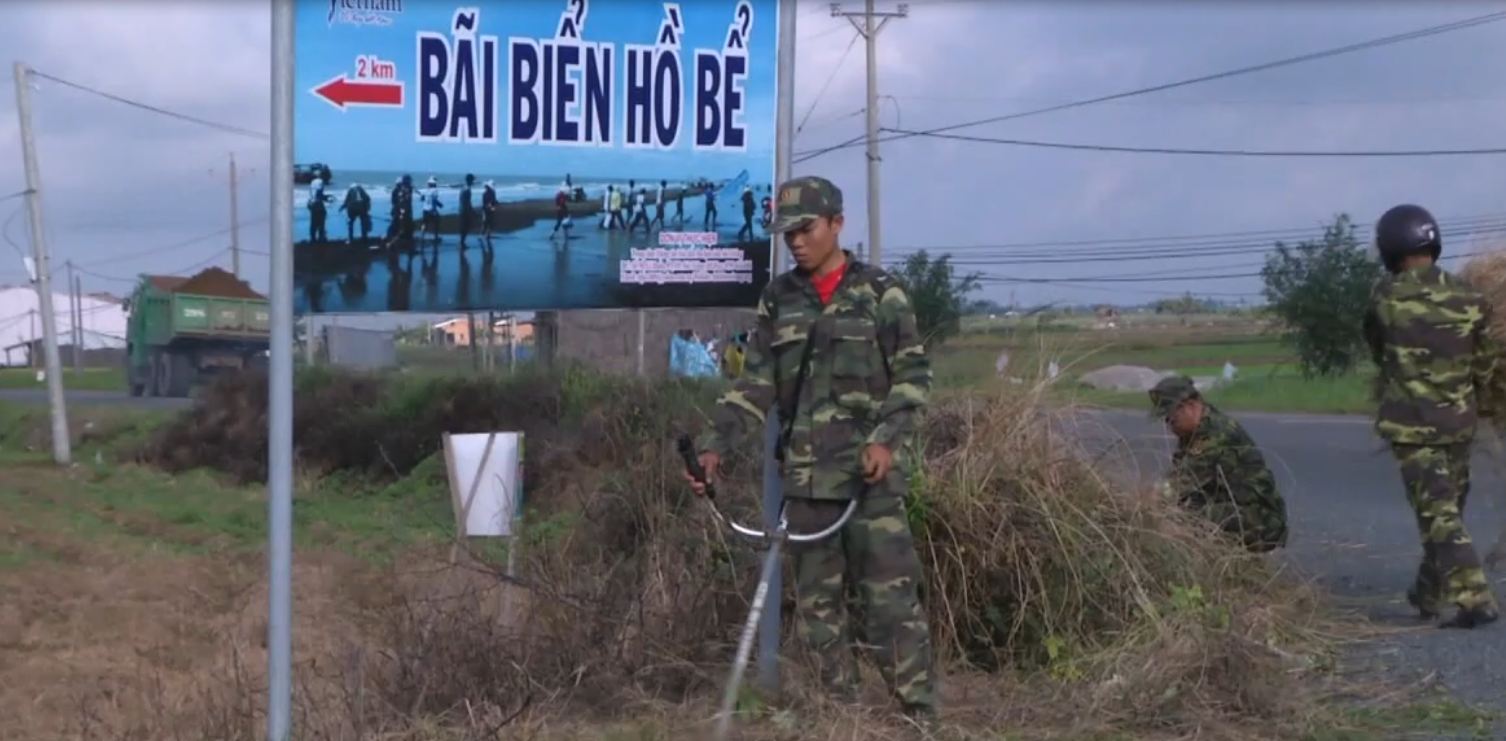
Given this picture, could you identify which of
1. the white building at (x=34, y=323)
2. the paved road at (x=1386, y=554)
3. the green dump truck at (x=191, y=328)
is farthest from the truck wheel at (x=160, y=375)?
the white building at (x=34, y=323)

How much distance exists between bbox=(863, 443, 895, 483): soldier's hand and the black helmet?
111 inches

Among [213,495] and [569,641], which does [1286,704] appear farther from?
[213,495]

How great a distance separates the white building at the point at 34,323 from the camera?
288ft

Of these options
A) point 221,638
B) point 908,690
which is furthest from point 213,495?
point 908,690

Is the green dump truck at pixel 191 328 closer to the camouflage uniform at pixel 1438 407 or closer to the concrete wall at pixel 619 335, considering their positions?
the concrete wall at pixel 619 335

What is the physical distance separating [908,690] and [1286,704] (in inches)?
48.8

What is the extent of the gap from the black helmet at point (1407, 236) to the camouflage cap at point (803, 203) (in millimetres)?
2715

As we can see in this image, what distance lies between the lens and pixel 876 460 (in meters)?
5.51

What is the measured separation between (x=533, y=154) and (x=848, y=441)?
6.07ft

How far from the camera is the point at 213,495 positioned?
2122 centimetres

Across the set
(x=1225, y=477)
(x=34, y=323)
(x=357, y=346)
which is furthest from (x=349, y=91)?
(x=34, y=323)

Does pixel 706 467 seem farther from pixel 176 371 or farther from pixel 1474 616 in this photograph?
pixel 176 371

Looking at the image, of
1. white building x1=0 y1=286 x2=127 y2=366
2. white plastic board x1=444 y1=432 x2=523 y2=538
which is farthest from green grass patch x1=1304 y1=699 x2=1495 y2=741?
white building x1=0 y1=286 x2=127 y2=366

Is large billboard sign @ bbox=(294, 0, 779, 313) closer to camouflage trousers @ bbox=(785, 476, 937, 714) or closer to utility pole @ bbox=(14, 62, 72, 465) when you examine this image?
camouflage trousers @ bbox=(785, 476, 937, 714)
